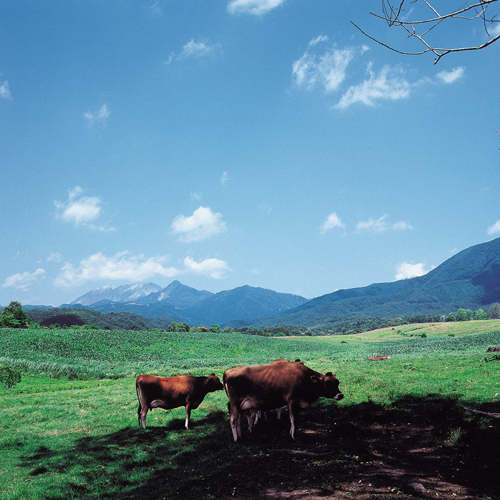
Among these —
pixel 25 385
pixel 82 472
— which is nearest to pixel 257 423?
pixel 82 472

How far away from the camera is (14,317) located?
115812 millimetres

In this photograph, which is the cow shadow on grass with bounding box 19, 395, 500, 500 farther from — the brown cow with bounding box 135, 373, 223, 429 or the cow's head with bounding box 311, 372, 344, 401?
the cow's head with bounding box 311, 372, 344, 401

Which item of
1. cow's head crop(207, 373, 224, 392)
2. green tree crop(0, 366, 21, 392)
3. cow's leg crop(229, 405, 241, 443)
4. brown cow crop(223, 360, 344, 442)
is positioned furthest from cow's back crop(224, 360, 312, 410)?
green tree crop(0, 366, 21, 392)

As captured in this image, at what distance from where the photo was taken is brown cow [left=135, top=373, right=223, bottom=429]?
42.4 ft

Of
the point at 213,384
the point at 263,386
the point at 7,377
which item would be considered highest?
the point at 263,386

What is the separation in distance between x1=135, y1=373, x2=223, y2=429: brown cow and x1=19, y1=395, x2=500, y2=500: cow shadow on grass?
865 mm

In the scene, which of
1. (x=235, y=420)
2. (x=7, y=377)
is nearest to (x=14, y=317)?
(x=7, y=377)

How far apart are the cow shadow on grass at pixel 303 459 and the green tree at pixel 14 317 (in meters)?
125

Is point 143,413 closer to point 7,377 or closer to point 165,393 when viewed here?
point 165,393

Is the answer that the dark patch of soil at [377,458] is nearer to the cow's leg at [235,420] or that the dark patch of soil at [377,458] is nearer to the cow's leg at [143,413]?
the cow's leg at [235,420]

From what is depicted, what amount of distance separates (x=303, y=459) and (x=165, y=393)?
247 inches

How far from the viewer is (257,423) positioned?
12461mm

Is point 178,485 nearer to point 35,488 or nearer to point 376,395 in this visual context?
point 35,488

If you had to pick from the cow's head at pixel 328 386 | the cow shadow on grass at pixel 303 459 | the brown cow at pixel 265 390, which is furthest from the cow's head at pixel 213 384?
the cow's head at pixel 328 386
